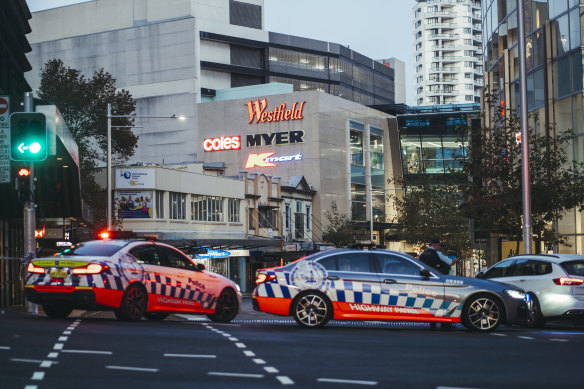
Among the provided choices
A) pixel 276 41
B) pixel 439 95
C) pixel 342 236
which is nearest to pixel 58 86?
pixel 342 236

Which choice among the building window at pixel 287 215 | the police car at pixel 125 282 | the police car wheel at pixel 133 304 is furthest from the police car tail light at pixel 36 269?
the building window at pixel 287 215

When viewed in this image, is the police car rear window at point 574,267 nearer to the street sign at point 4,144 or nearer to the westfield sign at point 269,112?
the street sign at point 4,144

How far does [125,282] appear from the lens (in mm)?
16562

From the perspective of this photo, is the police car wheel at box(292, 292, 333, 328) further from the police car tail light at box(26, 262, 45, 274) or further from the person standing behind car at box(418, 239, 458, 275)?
the police car tail light at box(26, 262, 45, 274)

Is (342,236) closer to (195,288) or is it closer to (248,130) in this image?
(248,130)

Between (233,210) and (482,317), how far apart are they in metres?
53.0

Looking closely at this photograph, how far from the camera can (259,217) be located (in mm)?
72312

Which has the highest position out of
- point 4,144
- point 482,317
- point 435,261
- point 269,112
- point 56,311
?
point 269,112

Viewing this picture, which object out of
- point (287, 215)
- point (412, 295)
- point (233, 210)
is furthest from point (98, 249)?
point (287, 215)

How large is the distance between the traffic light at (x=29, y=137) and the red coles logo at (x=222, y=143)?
7222cm

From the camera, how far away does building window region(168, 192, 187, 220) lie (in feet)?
201

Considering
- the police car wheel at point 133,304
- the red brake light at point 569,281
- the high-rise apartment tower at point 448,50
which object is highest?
the high-rise apartment tower at point 448,50

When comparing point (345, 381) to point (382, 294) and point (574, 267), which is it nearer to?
point (382, 294)

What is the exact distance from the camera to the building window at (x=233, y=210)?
224 ft
